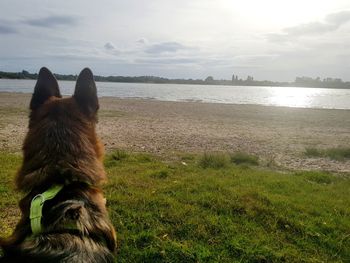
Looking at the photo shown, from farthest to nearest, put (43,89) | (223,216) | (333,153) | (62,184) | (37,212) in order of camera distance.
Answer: (333,153), (223,216), (43,89), (62,184), (37,212)

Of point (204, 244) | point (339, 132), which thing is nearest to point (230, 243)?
point (204, 244)

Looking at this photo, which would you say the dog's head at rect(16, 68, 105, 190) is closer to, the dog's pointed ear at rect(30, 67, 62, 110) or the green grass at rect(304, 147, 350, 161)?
the dog's pointed ear at rect(30, 67, 62, 110)

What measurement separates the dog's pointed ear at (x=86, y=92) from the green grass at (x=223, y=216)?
240 cm

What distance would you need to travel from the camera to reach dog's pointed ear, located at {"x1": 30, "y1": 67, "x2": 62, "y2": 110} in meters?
3.79

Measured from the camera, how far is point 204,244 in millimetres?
5523

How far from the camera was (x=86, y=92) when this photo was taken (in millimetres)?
3727

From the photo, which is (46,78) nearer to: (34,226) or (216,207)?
(34,226)

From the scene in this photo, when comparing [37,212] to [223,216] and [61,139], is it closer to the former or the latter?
[61,139]

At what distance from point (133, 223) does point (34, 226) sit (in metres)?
3.45

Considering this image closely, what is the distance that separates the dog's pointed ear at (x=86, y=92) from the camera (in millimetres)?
3719

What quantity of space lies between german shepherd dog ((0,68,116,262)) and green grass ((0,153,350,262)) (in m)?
2.28

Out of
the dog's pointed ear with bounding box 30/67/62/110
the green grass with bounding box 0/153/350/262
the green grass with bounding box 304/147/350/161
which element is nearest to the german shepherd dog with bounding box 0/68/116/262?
the dog's pointed ear with bounding box 30/67/62/110

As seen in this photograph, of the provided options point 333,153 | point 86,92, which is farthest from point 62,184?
point 333,153

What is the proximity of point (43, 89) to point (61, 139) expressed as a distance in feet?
2.82
